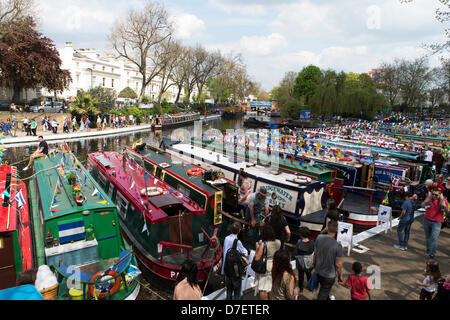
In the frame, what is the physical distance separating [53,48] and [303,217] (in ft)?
135

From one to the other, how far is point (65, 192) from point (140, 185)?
2199 mm

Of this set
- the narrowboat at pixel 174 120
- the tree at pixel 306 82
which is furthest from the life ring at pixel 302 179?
the tree at pixel 306 82

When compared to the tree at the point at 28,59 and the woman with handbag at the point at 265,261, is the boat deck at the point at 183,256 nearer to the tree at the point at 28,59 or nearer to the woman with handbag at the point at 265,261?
the woman with handbag at the point at 265,261

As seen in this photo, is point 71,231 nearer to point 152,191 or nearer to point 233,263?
point 152,191

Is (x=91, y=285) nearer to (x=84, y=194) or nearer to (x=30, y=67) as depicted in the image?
(x=84, y=194)

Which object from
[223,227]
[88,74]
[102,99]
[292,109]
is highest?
[88,74]

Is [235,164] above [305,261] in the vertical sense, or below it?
above

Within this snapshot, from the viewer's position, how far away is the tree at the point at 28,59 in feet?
107

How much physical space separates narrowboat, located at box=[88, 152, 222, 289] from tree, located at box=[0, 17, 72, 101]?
107 ft

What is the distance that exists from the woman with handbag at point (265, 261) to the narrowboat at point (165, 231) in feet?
5.44

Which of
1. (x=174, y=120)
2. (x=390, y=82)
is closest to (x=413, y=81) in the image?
(x=390, y=82)

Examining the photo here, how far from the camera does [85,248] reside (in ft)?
22.5

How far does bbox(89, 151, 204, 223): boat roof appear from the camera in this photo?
7.95 meters
